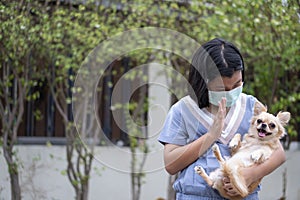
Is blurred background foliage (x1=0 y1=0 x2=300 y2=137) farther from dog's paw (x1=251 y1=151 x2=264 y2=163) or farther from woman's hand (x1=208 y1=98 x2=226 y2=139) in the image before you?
woman's hand (x1=208 y1=98 x2=226 y2=139)

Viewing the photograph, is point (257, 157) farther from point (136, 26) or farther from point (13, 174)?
point (13, 174)

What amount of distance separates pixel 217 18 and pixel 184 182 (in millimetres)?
4215

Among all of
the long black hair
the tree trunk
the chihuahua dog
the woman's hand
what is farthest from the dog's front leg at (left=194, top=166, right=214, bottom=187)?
the tree trunk

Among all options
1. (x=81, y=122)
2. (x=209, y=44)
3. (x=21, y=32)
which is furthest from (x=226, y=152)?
(x=81, y=122)

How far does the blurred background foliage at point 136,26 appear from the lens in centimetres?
674

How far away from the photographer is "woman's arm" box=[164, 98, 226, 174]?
2.98m

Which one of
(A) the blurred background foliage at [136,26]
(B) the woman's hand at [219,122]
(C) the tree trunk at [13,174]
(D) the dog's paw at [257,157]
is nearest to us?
(B) the woman's hand at [219,122]

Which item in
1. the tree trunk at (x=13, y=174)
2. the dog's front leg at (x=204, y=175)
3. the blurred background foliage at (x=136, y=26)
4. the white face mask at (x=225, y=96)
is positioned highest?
the blurred background foliage at (x=136, y=26)

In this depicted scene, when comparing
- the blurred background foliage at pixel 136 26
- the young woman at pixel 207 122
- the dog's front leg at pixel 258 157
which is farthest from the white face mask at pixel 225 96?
the blurred background foliage at pixel 136 26

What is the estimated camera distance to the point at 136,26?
7230 millimetres

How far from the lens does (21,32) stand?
6.65m

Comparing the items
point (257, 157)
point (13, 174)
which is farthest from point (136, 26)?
point (257, 157)

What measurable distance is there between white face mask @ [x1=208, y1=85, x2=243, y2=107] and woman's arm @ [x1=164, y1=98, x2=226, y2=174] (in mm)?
60

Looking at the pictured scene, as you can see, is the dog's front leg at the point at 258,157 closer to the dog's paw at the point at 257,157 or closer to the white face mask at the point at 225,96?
the dog's paw at the point at 257,157
